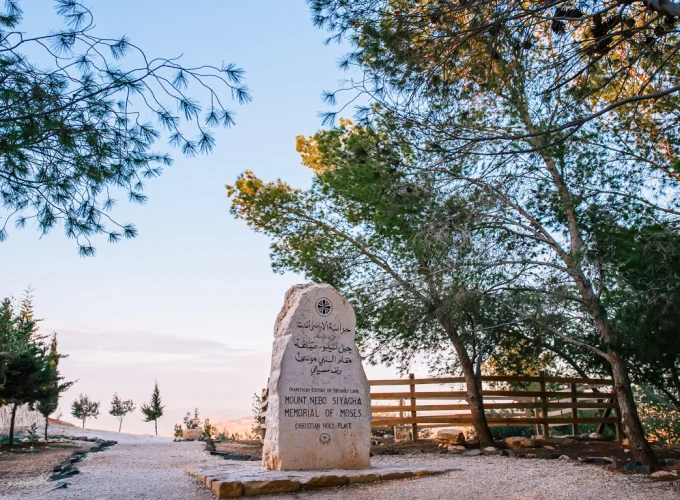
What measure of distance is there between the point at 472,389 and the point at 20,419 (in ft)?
54.1

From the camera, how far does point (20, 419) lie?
70.5 feet

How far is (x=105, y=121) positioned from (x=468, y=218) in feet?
19.1

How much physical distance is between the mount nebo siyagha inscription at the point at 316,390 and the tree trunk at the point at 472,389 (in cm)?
453

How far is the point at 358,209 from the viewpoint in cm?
1452

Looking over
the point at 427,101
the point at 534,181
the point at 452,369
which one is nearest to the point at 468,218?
the point at 534,181

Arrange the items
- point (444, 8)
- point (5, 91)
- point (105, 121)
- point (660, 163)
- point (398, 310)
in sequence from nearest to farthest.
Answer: point (5, 91)
point (105, 121)
point (444, 8)
point (660, 163)
point (398, 310)

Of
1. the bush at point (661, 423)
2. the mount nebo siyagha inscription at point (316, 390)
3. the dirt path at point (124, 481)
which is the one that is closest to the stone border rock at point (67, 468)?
the dirt path at point (124, 481)

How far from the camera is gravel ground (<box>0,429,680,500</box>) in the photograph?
273 inches

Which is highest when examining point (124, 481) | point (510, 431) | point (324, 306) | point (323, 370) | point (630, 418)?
point (324, 306)

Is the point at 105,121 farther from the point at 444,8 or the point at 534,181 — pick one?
the point at 534,181

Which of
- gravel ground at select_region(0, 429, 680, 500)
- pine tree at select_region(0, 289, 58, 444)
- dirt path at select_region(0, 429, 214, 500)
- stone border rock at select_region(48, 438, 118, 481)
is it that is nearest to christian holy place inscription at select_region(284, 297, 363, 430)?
gravel ground at select_region(0, 429, 680, 500)

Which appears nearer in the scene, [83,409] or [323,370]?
[323,370]

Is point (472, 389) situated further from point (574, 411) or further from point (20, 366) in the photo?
point (20, 366)

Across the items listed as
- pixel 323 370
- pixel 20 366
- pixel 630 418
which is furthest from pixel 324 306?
pixel 20 366
